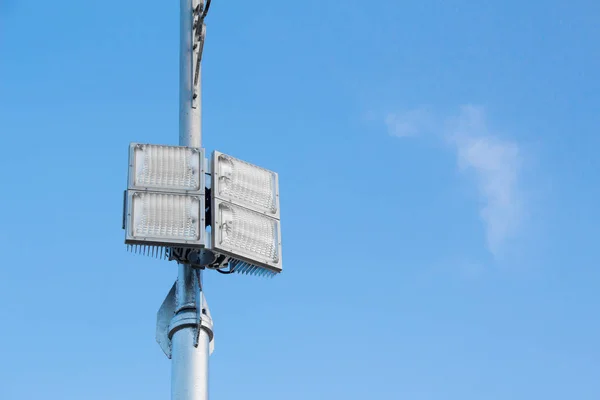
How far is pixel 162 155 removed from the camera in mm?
11391

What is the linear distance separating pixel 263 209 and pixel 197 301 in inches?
52.1

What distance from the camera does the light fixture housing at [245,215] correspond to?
1116 cm

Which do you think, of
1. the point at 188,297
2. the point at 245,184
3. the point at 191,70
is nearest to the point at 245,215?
the point at 245,184

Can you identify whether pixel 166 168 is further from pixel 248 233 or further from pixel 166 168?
pixel 248 233

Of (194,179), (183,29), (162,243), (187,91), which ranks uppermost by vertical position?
(183,29)

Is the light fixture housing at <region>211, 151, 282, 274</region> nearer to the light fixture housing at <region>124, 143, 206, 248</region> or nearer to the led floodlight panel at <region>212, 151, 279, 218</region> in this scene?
the led floodlight panel at <region>212, 151, 279, 218</region>

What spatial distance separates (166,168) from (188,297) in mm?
1352

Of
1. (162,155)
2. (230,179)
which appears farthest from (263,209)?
(162,155)

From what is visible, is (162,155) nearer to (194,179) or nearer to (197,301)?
(194,179)

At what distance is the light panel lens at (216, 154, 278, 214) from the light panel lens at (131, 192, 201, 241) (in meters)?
0.42

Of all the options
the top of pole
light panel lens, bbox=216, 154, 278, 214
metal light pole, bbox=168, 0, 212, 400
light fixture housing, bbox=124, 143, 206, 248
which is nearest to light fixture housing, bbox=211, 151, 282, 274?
light panel lens, bbox=216, 154, 278, 214

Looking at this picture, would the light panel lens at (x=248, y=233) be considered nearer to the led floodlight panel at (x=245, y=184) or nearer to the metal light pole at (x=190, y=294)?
the led floodlight panel at (x=245, y=184)

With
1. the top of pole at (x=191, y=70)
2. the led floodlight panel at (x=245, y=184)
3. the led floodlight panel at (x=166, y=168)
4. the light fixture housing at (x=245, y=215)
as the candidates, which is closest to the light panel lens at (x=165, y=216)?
the led floodlight panel at (x=166, y=168)

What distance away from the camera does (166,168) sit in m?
11.3
